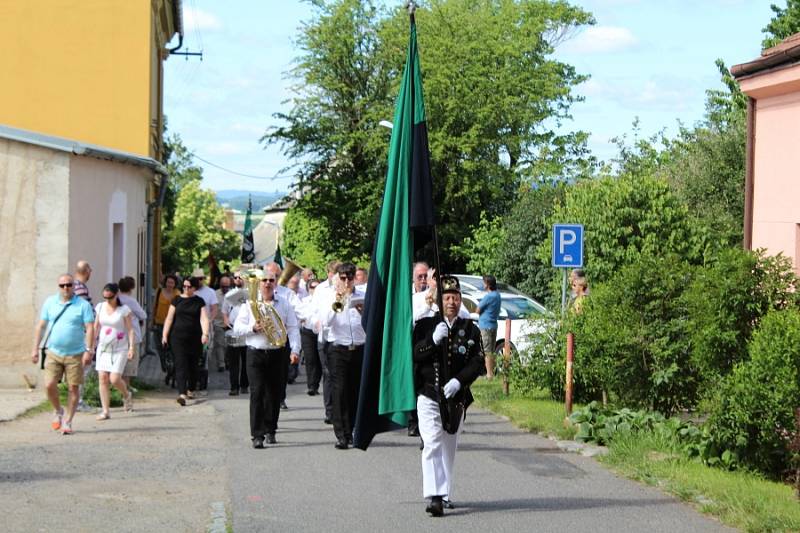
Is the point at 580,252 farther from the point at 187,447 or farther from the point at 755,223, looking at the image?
the point at 187,447

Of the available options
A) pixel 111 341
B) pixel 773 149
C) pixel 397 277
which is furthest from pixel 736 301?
pixel 111 341

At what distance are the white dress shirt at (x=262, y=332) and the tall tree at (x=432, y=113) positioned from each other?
32708mm

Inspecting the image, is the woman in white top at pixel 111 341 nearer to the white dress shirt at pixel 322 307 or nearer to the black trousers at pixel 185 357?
the black trousers at pixel 185 357

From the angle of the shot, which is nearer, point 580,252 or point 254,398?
point 254,398

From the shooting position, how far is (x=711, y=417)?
10.8 meters

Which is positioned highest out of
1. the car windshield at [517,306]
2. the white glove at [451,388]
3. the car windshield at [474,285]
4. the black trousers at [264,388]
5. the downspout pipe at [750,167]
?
the downspout pipe at [750,167]

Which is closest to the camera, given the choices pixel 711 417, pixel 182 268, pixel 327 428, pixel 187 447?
pixel 711 417

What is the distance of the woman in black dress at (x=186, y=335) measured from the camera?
666 inches

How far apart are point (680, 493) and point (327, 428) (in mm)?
5677

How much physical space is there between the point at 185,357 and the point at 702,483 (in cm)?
914

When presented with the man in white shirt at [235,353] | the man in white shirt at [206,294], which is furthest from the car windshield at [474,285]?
the man in white shirt at [206,294]

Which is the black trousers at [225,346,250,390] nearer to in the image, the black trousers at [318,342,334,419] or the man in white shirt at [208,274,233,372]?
the man in white shirt at [208,274,233,372]

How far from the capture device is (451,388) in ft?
29.5

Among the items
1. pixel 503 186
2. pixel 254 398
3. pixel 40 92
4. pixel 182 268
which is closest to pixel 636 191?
pixel 40 92
